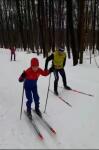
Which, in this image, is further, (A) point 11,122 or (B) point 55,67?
(B) point 55,67

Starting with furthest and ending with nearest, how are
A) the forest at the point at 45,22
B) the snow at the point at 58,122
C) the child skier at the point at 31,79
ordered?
1. the forest at the point at 45,22
2. the child skier at the point at 31,79
3. the snow at the point at 58,122

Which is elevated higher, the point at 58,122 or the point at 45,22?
the point at 45,22

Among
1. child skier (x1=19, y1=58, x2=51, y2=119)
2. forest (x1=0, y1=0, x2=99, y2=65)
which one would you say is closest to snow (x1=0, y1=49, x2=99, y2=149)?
child skier (x1=19, y1=58, x2=51, y2=119)

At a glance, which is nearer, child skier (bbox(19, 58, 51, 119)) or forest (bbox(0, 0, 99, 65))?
child skier (bbox(19, 58, 51, 119))

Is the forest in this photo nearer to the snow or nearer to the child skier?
the snow

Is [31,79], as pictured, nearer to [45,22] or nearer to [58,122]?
[58,122]

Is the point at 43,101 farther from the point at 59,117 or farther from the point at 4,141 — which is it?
the point at 4,141

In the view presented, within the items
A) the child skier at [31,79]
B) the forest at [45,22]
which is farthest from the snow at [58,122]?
the forest at [45,22]

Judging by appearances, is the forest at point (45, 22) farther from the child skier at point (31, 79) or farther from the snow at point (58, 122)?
the child skier at point (31, 79)

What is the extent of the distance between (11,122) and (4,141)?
1.29 m

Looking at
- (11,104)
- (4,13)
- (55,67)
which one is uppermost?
(4,13)

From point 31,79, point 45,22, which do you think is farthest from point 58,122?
point 45,22

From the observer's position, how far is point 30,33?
4462 cm

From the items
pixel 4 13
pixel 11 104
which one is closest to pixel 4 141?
pixel 11 104
